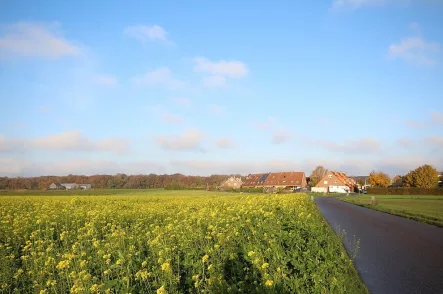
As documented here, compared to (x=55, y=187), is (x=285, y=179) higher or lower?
higher

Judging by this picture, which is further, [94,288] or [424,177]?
[424,177]

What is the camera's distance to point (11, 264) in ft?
25.1

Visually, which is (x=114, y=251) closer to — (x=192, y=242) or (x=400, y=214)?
(x=192, y=242)

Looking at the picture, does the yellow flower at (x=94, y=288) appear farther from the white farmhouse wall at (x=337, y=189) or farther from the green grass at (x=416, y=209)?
the white farmhouse wall at (x=337, y=189)

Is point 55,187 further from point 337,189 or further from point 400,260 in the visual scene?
point 400,260

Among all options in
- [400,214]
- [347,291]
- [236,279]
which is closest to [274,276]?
[236,279]

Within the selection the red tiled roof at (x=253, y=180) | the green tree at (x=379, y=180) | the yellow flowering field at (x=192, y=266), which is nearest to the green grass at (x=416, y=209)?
the yellow flowering field at (x=192, y=266)

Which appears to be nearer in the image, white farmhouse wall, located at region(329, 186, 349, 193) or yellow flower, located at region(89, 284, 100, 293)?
yellow flower, located at region(89, 284, 100, 293)

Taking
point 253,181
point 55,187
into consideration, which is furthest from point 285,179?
point 55,187

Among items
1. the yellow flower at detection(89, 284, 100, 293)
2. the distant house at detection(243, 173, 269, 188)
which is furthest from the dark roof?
the yellow flower at detection(89, 284, 100, 293)

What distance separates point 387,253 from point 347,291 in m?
5.73

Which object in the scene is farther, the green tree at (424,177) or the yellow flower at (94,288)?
the green tree at (424,177)

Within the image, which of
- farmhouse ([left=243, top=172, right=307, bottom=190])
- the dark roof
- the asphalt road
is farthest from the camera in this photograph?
the dark roof

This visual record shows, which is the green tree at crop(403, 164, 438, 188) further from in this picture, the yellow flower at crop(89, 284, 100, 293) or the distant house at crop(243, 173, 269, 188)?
the yellow flower at crop(89, 284, 100, 293)
